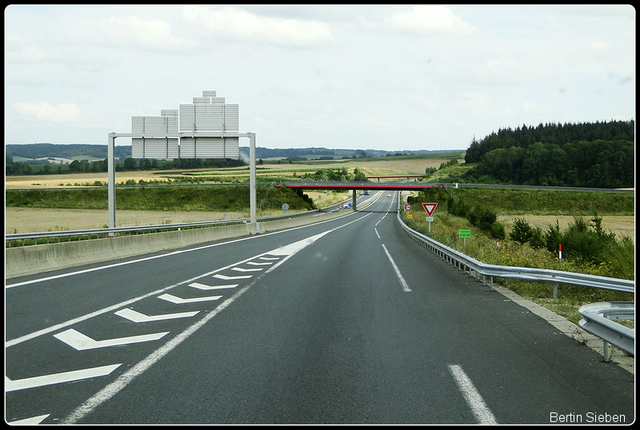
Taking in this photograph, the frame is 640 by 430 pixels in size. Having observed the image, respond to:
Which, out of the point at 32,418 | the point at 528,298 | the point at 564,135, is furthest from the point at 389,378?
the point at 564,135

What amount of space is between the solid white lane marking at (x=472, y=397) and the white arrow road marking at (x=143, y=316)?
16.8 feet

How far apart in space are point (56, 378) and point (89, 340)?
171 centimetres

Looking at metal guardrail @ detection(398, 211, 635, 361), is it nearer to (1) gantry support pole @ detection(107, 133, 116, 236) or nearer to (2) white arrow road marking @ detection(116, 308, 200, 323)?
(2) white arrow road marking @ detection(116, 308, 200, 323)

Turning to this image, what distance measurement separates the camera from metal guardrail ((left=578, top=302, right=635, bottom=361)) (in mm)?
5586

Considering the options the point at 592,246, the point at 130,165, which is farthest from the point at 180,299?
the point at 130,165

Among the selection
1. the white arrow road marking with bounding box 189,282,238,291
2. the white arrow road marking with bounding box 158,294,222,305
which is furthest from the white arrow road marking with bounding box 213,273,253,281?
the white arrow road marking with bounding box 158,294,222,305

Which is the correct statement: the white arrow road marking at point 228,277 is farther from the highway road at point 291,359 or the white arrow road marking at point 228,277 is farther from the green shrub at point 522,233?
the green shrub at point 522,233

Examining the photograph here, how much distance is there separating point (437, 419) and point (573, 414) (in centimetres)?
138

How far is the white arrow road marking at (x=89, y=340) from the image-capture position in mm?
7316

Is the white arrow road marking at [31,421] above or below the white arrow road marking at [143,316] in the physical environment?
above

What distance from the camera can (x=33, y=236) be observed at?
52.4 feet

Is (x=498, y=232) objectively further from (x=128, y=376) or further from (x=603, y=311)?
(x=128, y=376)

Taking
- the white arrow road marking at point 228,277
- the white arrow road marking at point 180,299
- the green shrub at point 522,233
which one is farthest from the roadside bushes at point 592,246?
the white arrow road marking at point 180,299

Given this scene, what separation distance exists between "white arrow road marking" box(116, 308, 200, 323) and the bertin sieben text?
6452 millimetres
